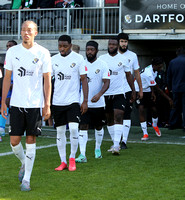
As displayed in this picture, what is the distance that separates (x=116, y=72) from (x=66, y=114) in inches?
81.1

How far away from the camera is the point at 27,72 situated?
239 inches

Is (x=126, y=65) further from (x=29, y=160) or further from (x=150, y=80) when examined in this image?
(x=29, y=160)

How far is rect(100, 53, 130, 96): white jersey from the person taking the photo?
9273 millimetres

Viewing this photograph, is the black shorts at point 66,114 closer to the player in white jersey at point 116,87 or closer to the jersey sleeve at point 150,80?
the player in white jersey at point 116,87

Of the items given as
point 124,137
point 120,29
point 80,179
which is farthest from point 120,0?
point 80,179

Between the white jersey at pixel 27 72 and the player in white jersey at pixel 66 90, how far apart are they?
1.38 m

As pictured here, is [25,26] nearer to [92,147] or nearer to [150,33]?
[92,147]

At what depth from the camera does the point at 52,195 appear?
5703 mm

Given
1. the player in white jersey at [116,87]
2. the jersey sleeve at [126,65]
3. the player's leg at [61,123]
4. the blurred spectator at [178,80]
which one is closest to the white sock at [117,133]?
the player in white jersey at [116,87]

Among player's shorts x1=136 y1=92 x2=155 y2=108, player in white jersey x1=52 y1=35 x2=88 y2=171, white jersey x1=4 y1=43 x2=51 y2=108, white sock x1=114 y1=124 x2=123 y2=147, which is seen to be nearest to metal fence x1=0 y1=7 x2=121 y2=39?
player's shorts x1=136 y1=92 x2=155 y2=108

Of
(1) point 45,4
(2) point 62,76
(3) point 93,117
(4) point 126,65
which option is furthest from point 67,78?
(1) point 45,4

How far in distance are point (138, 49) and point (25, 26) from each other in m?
10.7

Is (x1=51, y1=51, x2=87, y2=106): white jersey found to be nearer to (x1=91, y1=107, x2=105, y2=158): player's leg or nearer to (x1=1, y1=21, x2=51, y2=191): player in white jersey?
(x1=91, y1=107, x2=105, y2=158): player's leg

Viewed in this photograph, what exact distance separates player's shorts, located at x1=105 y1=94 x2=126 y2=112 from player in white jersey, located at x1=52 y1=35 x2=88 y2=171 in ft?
5.41
